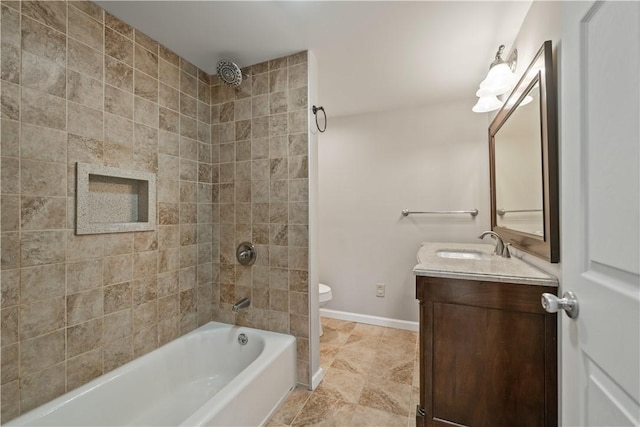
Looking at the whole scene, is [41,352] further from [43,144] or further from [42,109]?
[42,109]

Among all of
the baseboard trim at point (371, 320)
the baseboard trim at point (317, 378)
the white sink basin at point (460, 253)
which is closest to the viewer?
the baseboard trim at point (317, 378)

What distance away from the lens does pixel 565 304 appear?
0.68 metres

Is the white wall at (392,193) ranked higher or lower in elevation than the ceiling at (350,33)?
lower

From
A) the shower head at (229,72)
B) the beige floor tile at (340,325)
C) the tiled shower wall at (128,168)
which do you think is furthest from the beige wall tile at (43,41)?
the beige floor tile at (340,325)

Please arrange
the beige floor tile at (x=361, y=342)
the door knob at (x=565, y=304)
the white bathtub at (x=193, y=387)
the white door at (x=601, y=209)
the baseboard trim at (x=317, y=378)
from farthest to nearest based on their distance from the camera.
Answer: the beige floor tile at (x=361, y=342), the baseboard trim at (x=317, y=378), the white bathtub at (x=193, y=387), the door knob at (x=565, y=304), the white door at (x=601, y=209)

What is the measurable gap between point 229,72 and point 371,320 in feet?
8.61

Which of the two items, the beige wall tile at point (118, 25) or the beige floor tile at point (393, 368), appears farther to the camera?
the beige floor tile at point (393, 368)

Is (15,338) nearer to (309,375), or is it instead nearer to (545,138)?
(309,375)

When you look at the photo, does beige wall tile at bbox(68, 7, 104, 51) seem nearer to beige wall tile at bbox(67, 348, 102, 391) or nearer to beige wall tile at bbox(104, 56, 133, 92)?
beige wall tile at bbox(104, 56, 133, 92)

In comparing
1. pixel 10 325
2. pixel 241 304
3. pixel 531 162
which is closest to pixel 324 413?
pixel 241 304

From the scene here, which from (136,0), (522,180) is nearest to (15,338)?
(136,0)

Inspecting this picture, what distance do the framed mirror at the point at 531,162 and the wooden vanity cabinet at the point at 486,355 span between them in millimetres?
291

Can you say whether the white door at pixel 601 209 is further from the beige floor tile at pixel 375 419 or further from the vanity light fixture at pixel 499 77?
the beige floor tile at pixel 375 419

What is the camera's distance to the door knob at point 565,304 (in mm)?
659
